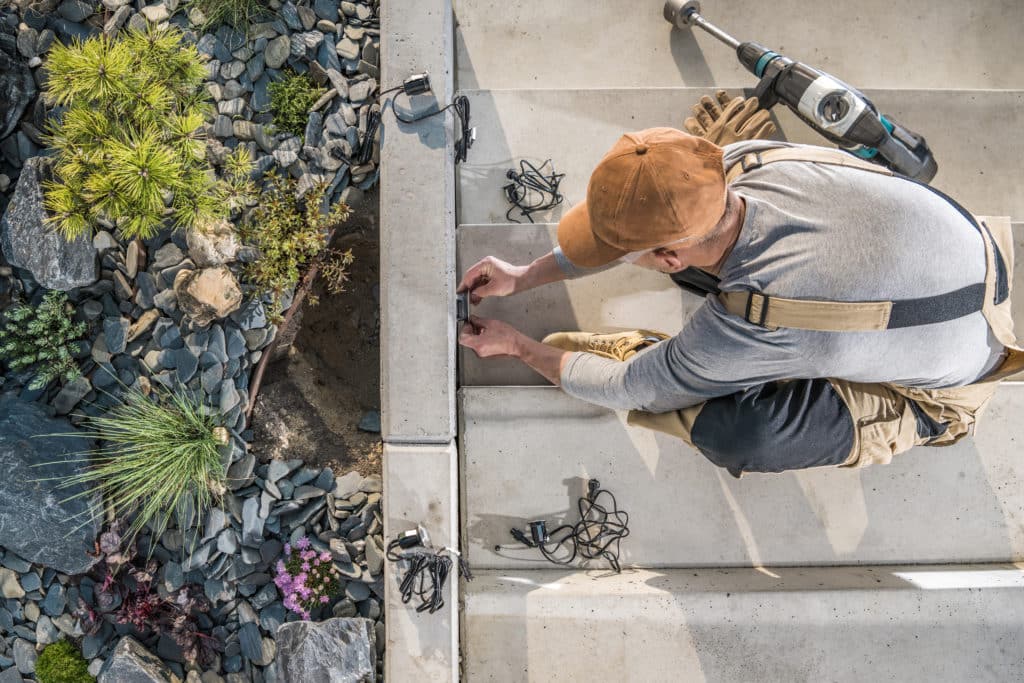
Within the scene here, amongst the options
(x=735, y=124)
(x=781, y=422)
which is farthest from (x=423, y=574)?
(x=735, y=124)

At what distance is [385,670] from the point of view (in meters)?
2.07

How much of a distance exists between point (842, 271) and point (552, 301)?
1.14 meters

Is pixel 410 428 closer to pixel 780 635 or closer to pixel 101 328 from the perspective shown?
pixel 101 328

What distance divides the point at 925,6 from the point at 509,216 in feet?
6.13

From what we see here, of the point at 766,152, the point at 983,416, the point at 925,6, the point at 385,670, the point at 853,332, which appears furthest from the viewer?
the point at 925,6

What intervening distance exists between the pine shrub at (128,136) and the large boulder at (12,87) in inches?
14.5

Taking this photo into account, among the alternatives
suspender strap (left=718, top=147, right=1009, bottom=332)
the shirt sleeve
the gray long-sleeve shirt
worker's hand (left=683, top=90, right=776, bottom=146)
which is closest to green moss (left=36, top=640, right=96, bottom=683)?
the shirt sleeve

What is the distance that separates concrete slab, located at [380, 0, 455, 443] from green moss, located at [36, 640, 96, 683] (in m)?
1.35

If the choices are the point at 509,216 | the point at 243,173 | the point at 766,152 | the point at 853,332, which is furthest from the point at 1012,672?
the point at 243,173

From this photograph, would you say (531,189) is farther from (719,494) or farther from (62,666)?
(62,666)

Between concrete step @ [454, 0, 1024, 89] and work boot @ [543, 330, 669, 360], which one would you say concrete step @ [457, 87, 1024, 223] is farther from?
work boot @ [543, 330, 669, 360]

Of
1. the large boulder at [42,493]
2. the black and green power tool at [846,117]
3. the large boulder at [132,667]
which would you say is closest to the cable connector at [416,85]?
the black and green power tool at [846,117]

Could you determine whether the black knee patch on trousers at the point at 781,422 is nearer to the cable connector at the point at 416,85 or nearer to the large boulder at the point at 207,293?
the cable connector at the point at 416,85

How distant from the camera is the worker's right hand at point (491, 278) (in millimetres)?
2098
